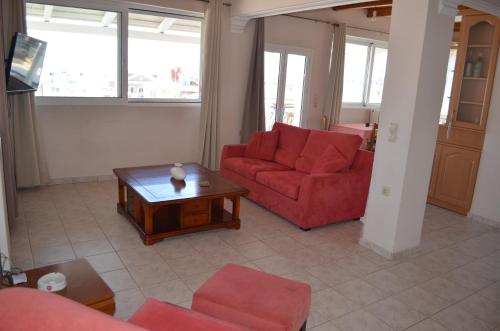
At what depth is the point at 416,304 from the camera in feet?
8.91

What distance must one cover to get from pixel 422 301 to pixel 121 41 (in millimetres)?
4494

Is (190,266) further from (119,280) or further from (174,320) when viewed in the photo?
(174,320)

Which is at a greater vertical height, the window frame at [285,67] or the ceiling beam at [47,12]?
the ceiling beam at [47,12]

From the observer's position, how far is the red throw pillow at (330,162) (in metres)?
3.98

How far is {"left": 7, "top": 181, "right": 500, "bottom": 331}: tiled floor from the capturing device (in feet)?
8.51

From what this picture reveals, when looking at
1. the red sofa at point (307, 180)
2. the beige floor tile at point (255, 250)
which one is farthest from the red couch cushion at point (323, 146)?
the beige floor tile at point (255, 250)

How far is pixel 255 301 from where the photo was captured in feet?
6.10

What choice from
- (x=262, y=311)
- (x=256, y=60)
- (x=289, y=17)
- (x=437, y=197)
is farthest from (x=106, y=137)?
(x=437, y=197)

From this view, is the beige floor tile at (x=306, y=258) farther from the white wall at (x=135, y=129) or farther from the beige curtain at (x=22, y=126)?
the beige curtain at (x=22, y=126)

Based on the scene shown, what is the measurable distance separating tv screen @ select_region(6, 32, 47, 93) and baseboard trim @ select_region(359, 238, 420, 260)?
3637 mm

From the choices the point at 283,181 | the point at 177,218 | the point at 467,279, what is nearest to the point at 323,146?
the point at 283,181

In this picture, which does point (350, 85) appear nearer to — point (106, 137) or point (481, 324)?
point (106, 137)

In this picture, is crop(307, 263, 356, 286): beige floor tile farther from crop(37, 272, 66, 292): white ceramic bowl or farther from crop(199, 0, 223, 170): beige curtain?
crop(199, 0, 223, 170): beige curtain

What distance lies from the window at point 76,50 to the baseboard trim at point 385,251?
3.65 m
